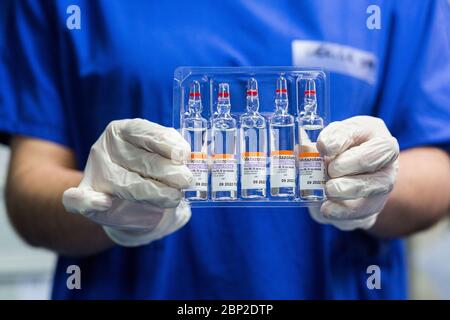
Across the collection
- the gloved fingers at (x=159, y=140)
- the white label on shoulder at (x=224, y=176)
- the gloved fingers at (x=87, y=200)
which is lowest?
the gloved fingers at (x=87, y=200)

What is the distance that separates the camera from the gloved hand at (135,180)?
723 millimetres

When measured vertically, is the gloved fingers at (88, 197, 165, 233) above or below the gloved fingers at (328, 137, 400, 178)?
below

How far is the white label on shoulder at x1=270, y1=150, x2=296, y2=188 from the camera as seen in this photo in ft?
2.43

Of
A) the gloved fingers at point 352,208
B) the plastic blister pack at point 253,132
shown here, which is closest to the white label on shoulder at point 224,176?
the plastic blister pack at point 253,132

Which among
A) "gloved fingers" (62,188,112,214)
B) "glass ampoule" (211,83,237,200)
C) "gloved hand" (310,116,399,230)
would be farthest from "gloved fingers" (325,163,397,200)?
"gloved fingers" (62,188,112,214)

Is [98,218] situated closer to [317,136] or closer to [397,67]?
[317,136]

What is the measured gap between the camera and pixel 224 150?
77 cm

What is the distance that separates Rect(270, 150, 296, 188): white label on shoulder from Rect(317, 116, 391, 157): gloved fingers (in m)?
0.04

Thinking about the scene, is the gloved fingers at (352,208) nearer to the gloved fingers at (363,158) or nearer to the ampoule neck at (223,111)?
the gloved fingers at (363,158)

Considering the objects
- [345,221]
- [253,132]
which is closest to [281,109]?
[253,132]

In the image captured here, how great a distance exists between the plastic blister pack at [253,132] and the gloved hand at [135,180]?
29mm

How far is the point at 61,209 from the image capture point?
0.91 metres

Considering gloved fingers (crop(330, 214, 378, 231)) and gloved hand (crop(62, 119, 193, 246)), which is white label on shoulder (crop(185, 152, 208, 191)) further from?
gloved fingers (crop(330, 214, 378, 231))

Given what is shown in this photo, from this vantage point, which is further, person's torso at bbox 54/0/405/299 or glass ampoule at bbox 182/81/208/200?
person's torso at bbox 54/0/405/299
